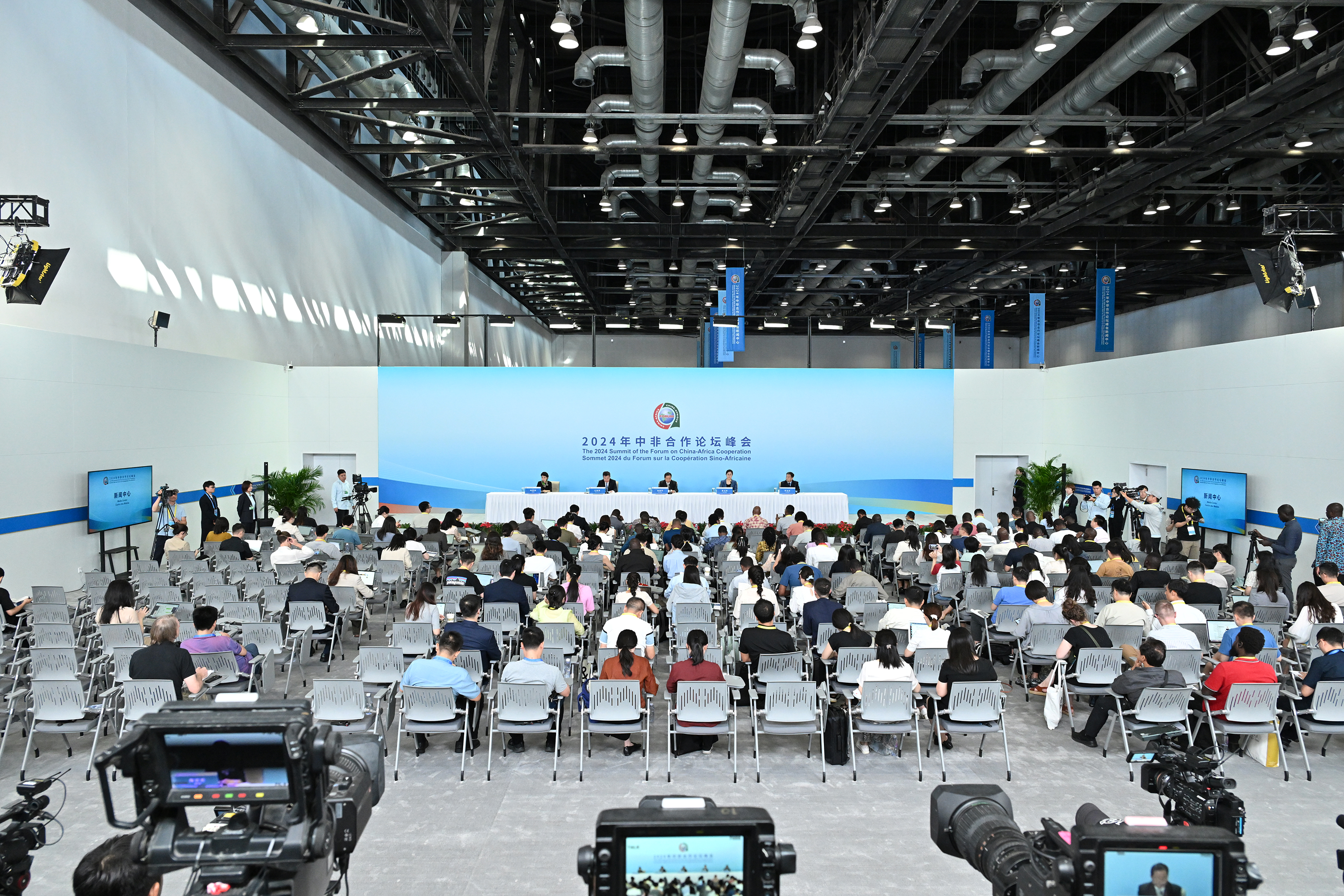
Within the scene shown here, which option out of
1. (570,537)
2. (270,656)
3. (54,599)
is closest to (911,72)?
(570,537)

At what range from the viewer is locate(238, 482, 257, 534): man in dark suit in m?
14.4

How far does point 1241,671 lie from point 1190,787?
3912mm

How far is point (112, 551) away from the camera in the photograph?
462 inches

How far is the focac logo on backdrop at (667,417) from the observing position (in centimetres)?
2006

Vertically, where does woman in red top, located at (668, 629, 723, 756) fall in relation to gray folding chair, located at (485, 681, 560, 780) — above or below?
above

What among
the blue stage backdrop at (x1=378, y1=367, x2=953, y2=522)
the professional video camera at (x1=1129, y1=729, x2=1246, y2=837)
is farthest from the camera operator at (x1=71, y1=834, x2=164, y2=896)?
the blue stage backdrop at (x1=378, y1=367, x2=953, y2=522)

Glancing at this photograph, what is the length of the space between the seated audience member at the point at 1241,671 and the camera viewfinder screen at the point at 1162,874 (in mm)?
5042

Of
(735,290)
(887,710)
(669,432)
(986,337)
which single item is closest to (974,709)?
(887,710)

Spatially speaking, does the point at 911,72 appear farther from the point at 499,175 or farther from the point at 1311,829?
the point at 499,175

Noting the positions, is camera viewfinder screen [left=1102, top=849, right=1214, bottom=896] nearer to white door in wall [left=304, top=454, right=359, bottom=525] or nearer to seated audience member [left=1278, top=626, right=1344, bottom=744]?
seated audience member [left=1278, top=626, right=1344, bottom=744]

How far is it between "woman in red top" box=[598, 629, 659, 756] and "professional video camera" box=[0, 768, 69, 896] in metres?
4.06

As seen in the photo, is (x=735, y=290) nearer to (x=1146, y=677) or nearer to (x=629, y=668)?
(x=629, y=668)

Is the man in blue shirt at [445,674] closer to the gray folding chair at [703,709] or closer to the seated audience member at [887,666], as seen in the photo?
the gray folding chair at [703,709]

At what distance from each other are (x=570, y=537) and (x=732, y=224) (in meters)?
9.26
